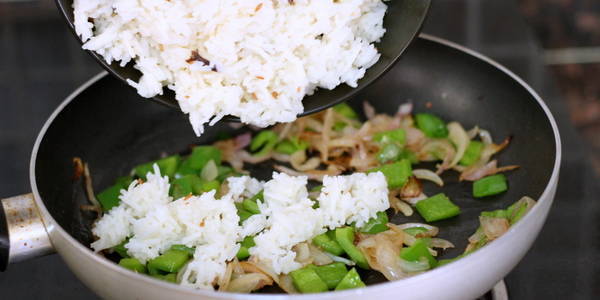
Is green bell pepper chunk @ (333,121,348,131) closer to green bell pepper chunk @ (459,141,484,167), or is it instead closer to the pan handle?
green bell pepper chunk @ (459,141,484,167)

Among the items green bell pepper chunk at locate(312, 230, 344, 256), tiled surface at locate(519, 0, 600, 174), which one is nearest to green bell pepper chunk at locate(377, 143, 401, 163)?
green bell pepper chunk at locate(312, 230, 344, 256)

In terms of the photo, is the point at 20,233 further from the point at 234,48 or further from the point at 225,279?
the point at 234,48

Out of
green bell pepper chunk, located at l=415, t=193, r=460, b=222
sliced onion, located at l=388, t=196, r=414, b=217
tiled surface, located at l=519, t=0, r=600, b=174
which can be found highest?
green bell pepper chunk, located at l=415, t=193, r=460, b=222

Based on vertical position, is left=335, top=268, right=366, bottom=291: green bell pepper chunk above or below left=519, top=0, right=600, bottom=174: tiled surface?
above

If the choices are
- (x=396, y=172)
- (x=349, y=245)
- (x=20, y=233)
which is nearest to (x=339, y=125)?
(x=396, y=172)

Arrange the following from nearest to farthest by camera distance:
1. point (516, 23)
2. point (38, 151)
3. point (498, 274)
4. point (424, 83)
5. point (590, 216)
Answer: point (498, 274)
point (38, 151)
point (590, 216)
point (424, 83)
point (516, 23)

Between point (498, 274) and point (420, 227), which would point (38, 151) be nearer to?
point (420, 227)

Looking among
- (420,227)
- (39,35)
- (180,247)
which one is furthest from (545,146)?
(39,35)
